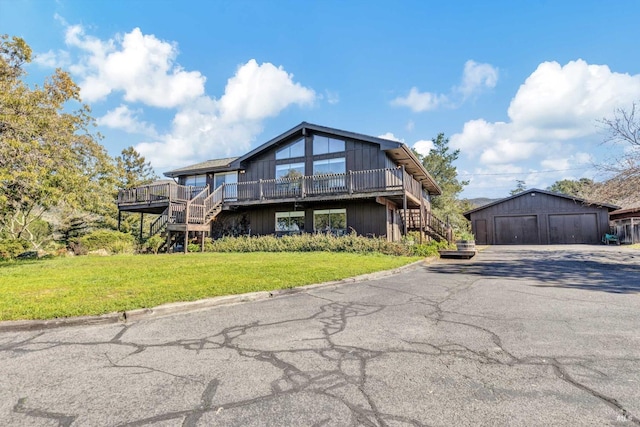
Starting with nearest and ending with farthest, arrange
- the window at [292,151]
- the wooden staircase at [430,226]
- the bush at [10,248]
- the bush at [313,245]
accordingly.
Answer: the bush at [10,248] < the bush at [313,245] < the window at [292,151] < the wooden staircase at [430,226]

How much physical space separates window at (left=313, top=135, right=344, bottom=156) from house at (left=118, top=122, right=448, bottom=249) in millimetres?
61

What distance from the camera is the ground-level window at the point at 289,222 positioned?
20.0 metres

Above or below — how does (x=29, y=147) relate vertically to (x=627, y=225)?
above

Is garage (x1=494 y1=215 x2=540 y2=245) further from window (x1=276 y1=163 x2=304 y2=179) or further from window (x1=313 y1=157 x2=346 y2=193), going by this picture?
window (x1=276 y1=163 x2=304 y2=179)

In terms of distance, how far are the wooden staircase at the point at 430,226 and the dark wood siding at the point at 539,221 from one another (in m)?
12.2

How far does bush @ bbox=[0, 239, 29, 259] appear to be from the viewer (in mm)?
13133

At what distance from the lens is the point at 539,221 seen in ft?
95.5

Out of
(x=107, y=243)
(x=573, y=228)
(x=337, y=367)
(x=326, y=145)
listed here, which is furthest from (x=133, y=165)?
(x=573, y=228)

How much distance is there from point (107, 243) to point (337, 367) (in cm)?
1801

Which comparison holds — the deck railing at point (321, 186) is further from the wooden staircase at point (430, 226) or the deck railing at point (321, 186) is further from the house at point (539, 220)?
the house at point (539, 220)

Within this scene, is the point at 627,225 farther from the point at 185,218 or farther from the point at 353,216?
the point at 185,218

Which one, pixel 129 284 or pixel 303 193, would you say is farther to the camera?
pixel 303 193

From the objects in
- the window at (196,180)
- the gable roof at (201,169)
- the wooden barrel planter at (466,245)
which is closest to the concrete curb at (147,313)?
the wooden barrel planter at (466,245)

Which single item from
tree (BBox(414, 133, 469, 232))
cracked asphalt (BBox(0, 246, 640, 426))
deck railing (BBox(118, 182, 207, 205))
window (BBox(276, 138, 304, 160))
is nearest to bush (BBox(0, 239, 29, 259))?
deck railing (BBox(118, 182, 207, 205))
